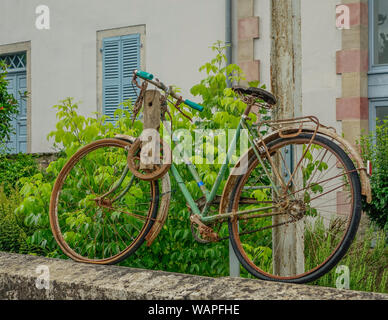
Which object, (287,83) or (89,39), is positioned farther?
(89,39)

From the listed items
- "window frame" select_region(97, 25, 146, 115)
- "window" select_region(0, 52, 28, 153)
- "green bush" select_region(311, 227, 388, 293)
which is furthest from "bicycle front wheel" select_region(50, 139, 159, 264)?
"window" select_region(0, 52, 28, 153)

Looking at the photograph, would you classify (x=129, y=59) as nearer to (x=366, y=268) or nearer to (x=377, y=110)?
(x=377, y=110)

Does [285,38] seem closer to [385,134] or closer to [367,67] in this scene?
[385,134]

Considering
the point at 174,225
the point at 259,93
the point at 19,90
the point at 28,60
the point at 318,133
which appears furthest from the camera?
the point at 19,90

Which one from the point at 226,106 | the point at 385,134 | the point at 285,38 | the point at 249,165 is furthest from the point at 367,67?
the point at 249,165

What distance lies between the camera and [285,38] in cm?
325

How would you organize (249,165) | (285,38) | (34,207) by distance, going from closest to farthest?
1. (249,165)
2. (285,38)
3. (34,207)

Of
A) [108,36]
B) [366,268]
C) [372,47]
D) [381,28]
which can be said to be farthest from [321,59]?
[108,36]

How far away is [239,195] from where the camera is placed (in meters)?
2.91

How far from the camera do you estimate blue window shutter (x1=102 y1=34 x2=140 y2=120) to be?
32.4ft

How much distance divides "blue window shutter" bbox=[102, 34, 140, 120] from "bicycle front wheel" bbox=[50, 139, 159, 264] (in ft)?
19.0

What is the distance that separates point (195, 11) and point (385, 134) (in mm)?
4019

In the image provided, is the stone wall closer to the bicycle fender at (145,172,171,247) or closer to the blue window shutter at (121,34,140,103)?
the bicycle fender at (145,172,171,247)

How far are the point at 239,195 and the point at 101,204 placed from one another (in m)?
0.88
